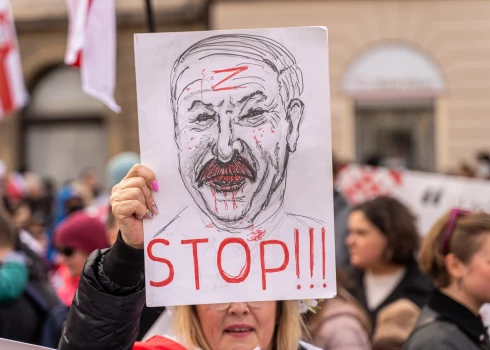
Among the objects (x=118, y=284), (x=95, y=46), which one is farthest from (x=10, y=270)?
(x=118, y=284)

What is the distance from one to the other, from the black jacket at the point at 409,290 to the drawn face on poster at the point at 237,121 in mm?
2283

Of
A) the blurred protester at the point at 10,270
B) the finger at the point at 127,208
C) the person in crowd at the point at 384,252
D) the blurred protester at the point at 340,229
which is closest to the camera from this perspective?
the finger at the point at 127,208

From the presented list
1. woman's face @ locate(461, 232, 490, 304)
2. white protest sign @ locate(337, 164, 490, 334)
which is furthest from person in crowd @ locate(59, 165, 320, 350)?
white protest sign @ locate(337, 164, 490, 334)

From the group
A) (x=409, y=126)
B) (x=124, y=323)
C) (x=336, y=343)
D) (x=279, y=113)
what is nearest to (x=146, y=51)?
(x=279, y=113)

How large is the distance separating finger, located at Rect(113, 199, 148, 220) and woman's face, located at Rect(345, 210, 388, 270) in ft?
8.98

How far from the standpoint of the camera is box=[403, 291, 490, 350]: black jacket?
2.87m

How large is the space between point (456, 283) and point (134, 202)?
1.54m

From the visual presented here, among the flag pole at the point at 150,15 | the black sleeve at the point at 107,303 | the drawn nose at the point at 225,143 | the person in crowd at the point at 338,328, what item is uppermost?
the flag pole at the point at 150,15

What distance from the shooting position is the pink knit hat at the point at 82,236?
14.6 ft

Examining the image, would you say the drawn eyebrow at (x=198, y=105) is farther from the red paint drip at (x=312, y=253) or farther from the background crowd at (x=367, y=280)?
the background crowd at (x=367, y=280)

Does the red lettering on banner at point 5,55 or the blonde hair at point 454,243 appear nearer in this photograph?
the blonde hair at point 454,243

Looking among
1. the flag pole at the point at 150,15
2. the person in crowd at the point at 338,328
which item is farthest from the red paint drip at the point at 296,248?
the flag pole at the point at 150,15

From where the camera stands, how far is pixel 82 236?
446 cm

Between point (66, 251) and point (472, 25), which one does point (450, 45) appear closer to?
point (472, 25)
